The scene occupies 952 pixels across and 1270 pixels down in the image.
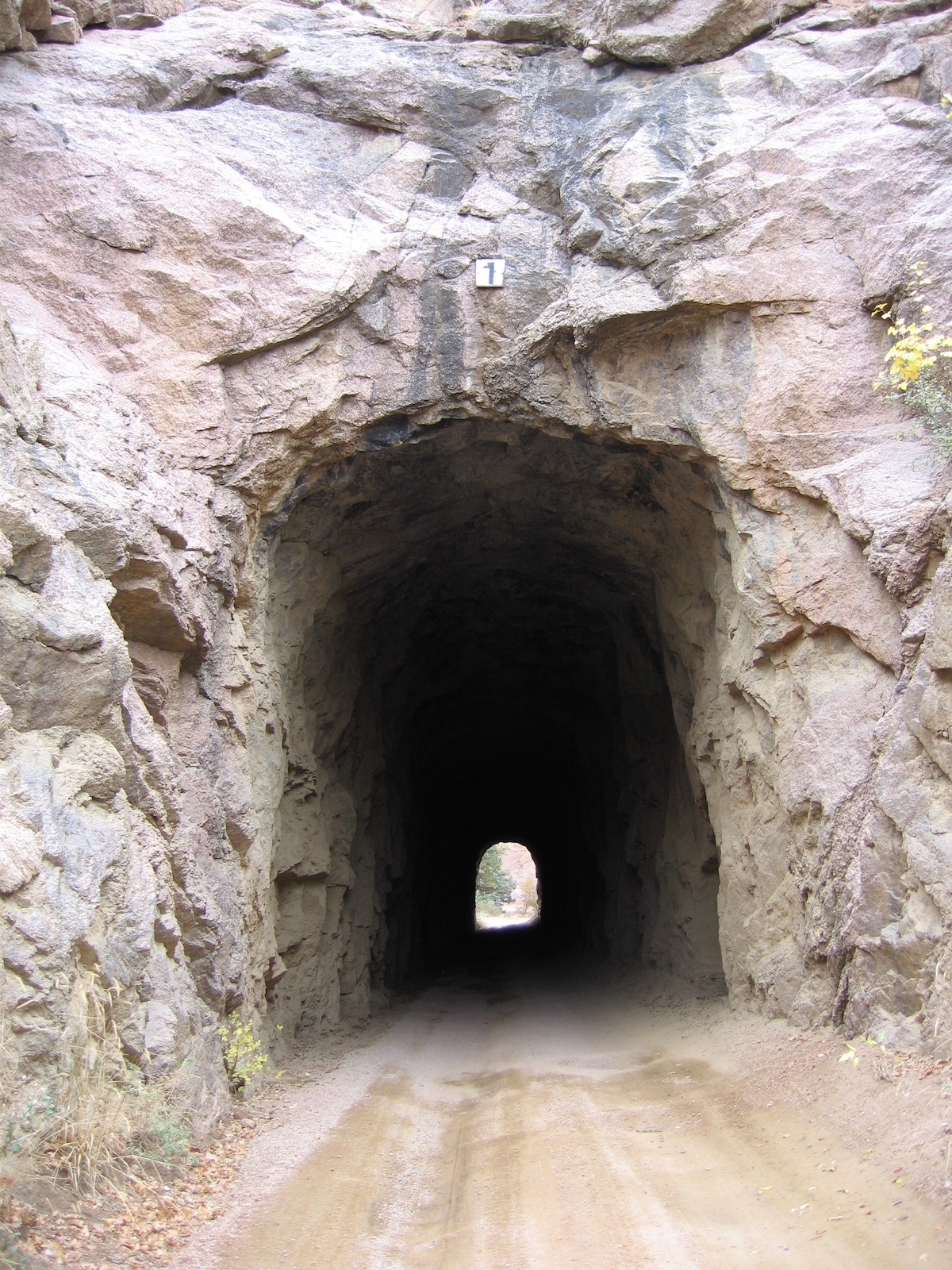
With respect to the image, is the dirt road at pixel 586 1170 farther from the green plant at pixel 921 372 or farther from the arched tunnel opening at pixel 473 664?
the green plant at pixel 921 372

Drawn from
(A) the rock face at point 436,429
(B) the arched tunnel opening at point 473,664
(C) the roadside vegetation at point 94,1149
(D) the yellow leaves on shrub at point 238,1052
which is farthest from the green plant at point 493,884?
(C) the roadside vegetation at point 94,1149

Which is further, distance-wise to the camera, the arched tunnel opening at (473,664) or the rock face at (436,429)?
the arched tunnel opening at (473,664)

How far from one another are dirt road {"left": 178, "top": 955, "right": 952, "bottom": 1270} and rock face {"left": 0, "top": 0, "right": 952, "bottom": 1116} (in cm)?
85

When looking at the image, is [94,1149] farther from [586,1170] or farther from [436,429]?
[436,429]

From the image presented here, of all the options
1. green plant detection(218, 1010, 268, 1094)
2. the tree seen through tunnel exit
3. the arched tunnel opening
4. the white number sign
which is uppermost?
the white number sign

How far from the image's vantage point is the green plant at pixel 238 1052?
25.7 ft

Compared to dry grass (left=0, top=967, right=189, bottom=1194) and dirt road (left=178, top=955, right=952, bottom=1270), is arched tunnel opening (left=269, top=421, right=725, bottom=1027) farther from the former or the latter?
dry grass (left=0, top=967, right=189, bottom=1194)

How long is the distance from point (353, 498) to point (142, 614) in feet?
12.5

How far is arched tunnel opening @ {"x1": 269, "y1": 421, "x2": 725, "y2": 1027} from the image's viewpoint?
11.1 meters

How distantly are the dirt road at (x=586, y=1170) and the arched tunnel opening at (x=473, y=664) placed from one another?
2.75 metres

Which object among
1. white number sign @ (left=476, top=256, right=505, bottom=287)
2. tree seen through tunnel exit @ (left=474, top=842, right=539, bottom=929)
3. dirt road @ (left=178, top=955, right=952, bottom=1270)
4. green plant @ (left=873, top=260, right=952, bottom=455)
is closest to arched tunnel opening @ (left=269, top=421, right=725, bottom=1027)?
white number sign @ (left=476, top=256, right=505, bottom=287)

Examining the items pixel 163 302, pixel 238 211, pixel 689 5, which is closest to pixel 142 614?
pixel 163 302

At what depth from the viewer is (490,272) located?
10.0 metres

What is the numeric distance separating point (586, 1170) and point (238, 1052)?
313 cm
